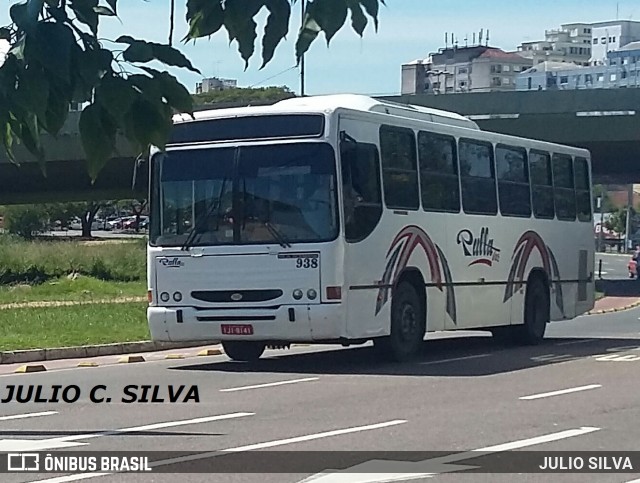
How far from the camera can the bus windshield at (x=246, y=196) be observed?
51.2 ft

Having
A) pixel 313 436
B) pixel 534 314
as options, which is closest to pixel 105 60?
pixel 313 436

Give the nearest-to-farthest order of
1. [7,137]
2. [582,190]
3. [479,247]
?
[7,137]
[479,247]
[582,190]

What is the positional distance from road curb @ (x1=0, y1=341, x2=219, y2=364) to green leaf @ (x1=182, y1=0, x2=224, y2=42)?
14110 millimetres

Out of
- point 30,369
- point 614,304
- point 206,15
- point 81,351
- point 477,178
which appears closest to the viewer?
point 206,15

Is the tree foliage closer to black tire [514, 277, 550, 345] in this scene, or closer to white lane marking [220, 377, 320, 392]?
white lane marking [220, 377, 320, 392]

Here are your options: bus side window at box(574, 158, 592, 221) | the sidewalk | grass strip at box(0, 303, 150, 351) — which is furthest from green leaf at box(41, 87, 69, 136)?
the sidewalk

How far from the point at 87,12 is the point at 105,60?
150 mm

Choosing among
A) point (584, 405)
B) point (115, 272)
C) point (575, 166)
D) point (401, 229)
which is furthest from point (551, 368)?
point (115, 272)

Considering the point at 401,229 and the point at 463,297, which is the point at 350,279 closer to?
the point at 401,229

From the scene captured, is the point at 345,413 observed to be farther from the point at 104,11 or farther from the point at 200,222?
the point at 104,11

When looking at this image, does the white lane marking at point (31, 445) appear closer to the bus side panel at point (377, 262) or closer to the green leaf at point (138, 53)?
the bus side panel at point (377, 262)

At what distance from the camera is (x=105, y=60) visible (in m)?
3.82

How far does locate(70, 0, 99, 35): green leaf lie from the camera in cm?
375

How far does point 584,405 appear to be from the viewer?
12906mm
